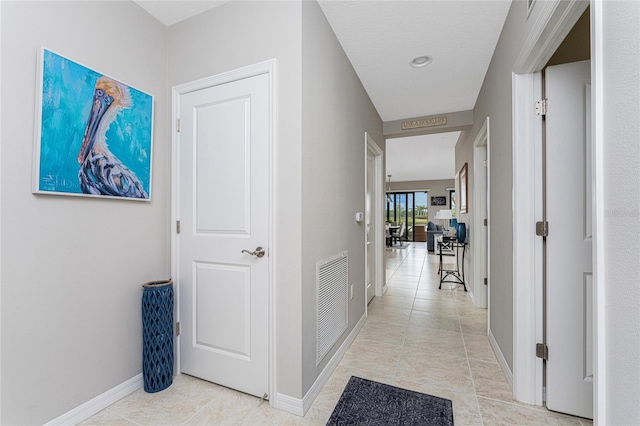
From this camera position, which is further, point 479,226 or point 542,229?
point 479,226

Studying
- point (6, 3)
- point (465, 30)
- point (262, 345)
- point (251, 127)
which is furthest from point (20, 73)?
point (465, 30)

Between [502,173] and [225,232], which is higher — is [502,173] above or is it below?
above

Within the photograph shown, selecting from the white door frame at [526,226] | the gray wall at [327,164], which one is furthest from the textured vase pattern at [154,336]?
the white door frame at [526,226]

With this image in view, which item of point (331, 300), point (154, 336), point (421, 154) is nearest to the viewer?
point (154, 336)

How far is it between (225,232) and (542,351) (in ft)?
6.93

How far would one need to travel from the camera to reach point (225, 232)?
6.12 ft

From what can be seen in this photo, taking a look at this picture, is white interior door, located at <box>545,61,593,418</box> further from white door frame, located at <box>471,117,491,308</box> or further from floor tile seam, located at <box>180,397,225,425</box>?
floor tile seam, located at <box>180,397,225,425</box>

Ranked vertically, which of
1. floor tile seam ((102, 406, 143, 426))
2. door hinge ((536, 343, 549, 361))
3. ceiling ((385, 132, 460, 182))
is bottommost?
floor tile seam ((102, 406, 143, 426))

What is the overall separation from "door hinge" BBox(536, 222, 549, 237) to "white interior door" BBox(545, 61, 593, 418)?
0.07 feet

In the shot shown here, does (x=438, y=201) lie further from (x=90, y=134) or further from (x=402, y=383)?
(x=90, y=134)

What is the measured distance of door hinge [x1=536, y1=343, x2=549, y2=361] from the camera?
165 centimetres

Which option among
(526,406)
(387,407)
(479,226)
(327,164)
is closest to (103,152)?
(327,164)

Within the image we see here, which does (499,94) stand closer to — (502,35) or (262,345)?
(502,35)

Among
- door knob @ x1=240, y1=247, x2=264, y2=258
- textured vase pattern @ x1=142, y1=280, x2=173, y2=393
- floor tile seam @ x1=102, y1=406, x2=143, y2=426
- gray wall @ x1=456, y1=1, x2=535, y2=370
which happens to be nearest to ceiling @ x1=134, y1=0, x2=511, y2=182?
gray wall @ x1=456, y1=1, x2=535, y2=370
